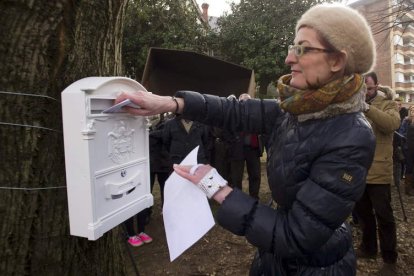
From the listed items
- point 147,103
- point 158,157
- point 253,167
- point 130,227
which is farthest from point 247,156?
point 147,103

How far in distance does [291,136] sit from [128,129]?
0.69 m

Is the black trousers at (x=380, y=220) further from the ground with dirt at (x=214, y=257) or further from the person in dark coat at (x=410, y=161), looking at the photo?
the person in dark coat at (x=410, y=161)

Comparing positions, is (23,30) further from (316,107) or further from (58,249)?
(316,107)

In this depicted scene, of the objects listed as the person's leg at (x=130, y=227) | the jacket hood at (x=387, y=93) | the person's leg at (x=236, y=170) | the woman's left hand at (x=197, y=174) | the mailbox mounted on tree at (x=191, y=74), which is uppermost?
the mailbox mounted on tree at (x=191, y=74)

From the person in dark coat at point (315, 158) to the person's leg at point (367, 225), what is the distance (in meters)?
2.41

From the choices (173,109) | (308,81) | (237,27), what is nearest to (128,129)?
(173,109)

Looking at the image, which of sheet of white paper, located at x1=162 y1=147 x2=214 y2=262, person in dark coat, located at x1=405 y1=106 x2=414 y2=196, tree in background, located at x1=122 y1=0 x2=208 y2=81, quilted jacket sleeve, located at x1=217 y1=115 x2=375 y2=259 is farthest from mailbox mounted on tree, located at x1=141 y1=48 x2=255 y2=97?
tree in background, located at x1=122 y1=0 x2=208 y2=81

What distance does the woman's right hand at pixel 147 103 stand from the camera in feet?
4.62

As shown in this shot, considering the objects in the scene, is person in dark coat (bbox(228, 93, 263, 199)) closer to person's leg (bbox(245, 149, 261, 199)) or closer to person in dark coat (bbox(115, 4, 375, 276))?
person's leg (bbox(245, 149, 261, 199))

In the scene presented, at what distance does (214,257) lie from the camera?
13.2 feet

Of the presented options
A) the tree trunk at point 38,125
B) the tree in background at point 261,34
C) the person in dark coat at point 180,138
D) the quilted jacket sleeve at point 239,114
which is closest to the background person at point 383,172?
the quilted jacket sleeve at point 239,114

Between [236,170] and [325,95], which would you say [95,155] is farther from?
[236,170]

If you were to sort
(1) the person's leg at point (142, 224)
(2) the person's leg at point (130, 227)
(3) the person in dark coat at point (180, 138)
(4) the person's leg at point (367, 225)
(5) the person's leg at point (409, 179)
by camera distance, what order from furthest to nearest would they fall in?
(5) the person's leg at point (409, 179)
(3) the person in dark coat at point (180, 138)
(1) the person's leg at point (142, 224)
(2) the person's leg at point (130, 227)
(4) the person's leg at point (367, 225)

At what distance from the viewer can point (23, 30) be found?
1353 millimetres
